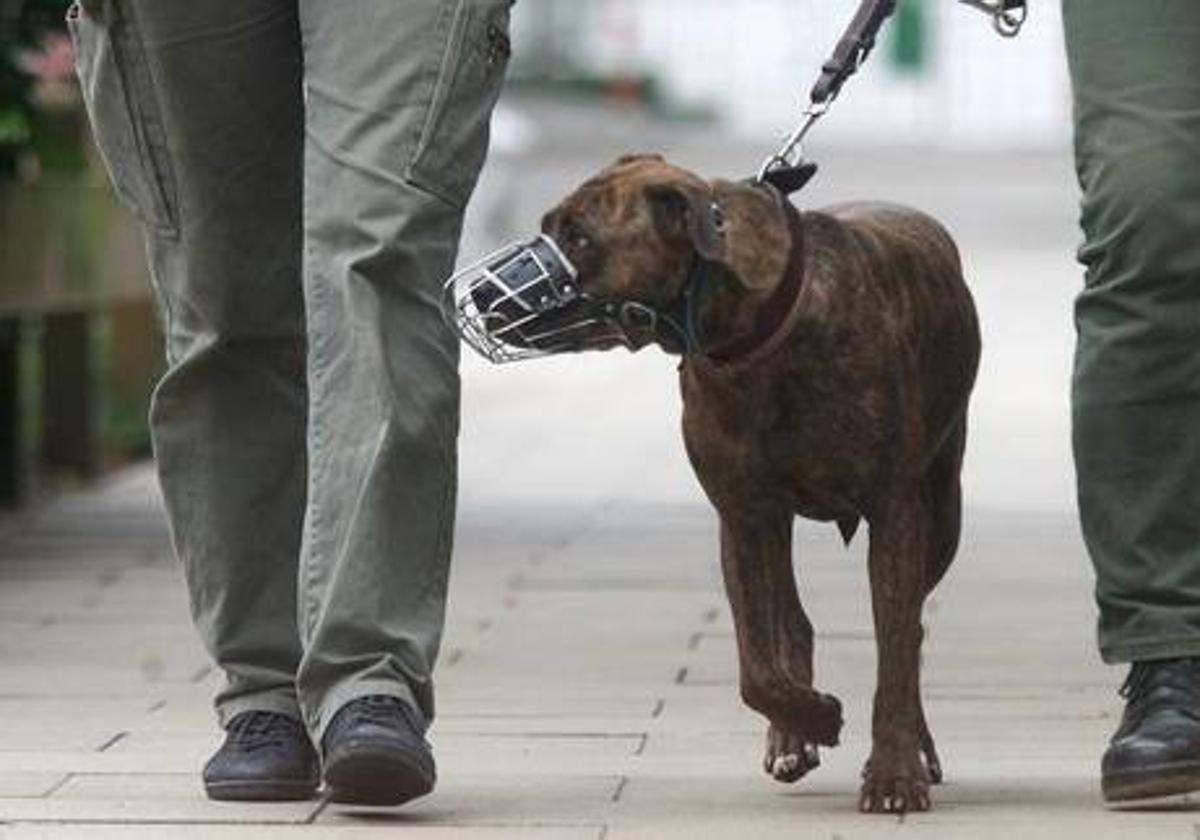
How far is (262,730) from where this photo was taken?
17.3ft

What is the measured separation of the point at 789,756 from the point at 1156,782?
531mm

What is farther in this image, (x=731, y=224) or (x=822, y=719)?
(x=822, y=719)

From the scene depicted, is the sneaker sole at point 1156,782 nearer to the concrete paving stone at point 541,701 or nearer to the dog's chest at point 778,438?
the dog's chest at point 778,438

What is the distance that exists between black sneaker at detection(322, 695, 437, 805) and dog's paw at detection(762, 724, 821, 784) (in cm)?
55

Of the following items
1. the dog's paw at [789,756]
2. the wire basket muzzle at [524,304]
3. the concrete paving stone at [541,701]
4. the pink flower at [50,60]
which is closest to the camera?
the wire basket muzzle at [524,304]

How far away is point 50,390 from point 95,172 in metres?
0.91

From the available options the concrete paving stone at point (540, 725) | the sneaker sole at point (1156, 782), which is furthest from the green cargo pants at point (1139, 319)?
the concrete paving stone at point (540, 725)

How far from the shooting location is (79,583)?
28.4 feet

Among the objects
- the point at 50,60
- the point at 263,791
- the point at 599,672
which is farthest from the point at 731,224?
the point at 50,60

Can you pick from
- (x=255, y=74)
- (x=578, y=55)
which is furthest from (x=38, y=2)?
(x=578, y=55)

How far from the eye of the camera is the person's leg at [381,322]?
4.93 metres

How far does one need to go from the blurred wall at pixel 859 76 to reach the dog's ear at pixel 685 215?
52.3m

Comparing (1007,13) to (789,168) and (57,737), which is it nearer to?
(789,168)

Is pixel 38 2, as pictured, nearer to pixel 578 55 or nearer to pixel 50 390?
pixel 50 390
